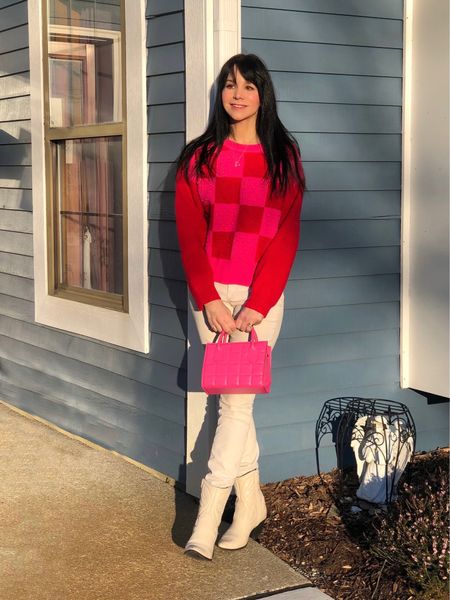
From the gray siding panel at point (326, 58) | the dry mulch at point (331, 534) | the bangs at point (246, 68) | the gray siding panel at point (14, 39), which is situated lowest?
the dry mulch at point (331, 534)

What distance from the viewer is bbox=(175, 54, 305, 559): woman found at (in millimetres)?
3986

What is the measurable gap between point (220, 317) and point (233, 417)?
40 cm

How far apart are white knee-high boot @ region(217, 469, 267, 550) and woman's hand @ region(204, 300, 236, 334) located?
2.09ft

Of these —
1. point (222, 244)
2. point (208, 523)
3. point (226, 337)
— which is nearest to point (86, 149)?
point (222, 244)

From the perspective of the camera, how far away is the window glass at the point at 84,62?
5238mm

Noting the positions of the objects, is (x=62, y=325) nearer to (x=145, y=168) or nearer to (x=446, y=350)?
(x=145, y=168)

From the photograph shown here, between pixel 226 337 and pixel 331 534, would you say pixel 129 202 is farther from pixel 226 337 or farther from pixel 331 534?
pixel 331 534

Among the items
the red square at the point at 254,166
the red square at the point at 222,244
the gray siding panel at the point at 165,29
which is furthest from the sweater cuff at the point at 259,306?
the gray siding panel at the point at 165,29

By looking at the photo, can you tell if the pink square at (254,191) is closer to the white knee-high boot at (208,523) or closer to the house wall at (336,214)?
the house wall at (336,214)

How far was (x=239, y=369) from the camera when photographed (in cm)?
386

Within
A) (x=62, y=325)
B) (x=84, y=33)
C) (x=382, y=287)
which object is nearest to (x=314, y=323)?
(x=382, y=287)

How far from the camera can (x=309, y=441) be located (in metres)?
4.90

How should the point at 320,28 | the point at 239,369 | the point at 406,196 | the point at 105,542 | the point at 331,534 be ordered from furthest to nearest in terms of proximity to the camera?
the point at 406,196 → the point at 320,28 → the point at 331,534 → the point at 105,542 → the point at 239,369

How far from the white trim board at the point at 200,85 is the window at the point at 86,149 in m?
0.65
